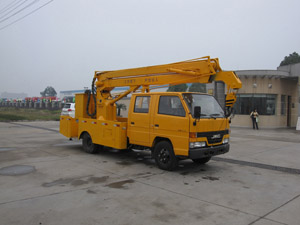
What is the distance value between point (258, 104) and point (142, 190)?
61.5 feet

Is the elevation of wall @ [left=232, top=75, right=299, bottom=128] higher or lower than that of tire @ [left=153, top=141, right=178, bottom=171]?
higher

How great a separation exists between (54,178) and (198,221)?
12.5ft

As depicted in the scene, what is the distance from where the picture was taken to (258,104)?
21875mm

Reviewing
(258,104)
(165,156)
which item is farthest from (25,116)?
(165,156)

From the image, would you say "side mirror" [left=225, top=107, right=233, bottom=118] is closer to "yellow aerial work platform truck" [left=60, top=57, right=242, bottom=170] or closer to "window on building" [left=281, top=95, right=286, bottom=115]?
"yellow aerial work platform truck" [left=60, top=57, right=242, bottom=170]

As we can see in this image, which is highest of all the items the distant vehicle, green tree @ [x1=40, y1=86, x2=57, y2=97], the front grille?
green tree @ [x1=40, y1=86, x2=57, y2=97]

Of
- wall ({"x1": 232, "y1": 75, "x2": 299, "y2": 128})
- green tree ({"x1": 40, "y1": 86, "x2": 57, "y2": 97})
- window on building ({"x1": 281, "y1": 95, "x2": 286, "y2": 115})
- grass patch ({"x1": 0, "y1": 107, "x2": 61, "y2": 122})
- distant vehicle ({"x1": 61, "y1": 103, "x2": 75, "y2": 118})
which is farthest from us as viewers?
green tree ({"x1": 40, "y1": 86, "x2": 57, "y2": 97})

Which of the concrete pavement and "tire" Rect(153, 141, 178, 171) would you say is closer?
the concrete pavement

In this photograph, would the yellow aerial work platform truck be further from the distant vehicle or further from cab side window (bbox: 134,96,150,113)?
the distant vehicle

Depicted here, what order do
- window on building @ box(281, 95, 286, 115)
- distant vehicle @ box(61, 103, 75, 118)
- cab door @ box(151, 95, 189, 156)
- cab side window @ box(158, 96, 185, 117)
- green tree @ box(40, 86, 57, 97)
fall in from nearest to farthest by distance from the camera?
cab door @ box(151, 95, 189, 156)
cab side window @ box(158, 96, 185, 117)
window on building @ box(281, 95, 286, 115)
distant vehicle @ box(61, 103, 75, 118)
green tree @ box(40, 86, 57, 97)

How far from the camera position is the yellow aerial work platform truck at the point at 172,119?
271 inches

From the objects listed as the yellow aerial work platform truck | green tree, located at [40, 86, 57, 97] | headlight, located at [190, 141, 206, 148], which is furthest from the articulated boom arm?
green tree, located at [40, 86, 57, 97]

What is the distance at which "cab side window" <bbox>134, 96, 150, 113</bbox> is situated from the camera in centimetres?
795

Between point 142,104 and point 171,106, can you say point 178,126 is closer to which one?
point 171,106
